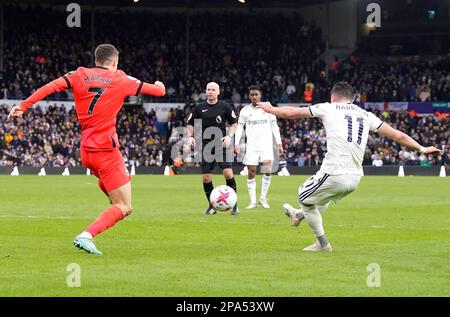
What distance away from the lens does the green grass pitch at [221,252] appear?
9328 millimetres

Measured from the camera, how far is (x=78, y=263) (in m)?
11.1

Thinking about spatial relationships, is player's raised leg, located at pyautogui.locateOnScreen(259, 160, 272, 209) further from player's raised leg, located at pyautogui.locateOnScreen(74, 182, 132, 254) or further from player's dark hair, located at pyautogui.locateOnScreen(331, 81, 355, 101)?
player's raised leg, located at pyautogui.locateOnScreen(74, 182, 132, 254)

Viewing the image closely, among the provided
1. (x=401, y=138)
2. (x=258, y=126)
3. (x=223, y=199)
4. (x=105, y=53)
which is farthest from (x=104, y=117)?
(x=258, y=126)

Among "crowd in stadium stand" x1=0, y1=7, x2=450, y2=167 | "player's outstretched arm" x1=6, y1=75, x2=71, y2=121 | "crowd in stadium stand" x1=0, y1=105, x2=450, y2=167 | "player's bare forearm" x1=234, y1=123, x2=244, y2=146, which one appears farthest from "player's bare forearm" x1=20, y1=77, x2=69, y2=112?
"crowd in stadium stand" x1=0, y1=7, x2=450, y2=167

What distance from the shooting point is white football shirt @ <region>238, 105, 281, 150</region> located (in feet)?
76.0

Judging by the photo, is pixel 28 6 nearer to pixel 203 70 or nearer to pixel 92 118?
pixel 203 70

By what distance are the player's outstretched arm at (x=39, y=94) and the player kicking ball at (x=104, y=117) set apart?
6cm

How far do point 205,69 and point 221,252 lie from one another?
4821 centimetres

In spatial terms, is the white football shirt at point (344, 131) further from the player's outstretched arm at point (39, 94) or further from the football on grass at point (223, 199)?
the football on grass at point (223, 199)

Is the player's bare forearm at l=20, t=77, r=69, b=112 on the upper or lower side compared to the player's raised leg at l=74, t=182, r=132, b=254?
upper

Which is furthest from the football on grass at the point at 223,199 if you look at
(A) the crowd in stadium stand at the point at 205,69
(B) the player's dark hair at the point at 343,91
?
(A) the crowd in stadium stand at the point at 205,69

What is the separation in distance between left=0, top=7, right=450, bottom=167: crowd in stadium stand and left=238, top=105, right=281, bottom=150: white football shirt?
84.6 ft

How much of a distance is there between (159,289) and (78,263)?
2.25 meters

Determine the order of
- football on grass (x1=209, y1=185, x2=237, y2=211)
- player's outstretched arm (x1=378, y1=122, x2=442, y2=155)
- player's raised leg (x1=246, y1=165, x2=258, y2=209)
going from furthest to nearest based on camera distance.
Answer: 1. player's raised leg (x1=246, y1=165, x2=258, y2=209)
2. football on grass (x1=209, y1=185, x2=237, y2=211)
3. player's outstretched arm (x1=378, y1=122, x2=442, y2=155)
